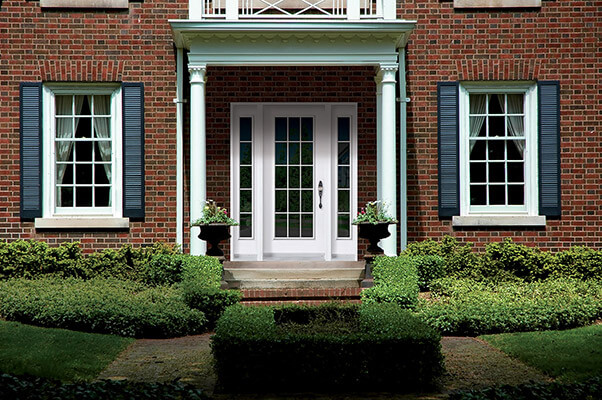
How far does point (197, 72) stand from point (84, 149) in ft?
8.22

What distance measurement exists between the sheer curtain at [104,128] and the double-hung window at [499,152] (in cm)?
540

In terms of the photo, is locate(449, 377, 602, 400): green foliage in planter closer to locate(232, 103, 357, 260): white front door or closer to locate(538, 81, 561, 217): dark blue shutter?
locate(538, 81, 561, 217): dark blue shutter

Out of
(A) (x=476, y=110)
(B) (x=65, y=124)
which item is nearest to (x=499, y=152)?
(A) (x=476, y=110)

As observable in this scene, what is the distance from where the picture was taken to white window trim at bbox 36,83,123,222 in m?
12.0

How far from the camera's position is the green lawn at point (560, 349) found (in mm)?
6773

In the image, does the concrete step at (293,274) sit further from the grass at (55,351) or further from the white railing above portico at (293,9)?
the white railing above portico at (293,9)

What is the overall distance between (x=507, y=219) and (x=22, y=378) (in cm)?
847

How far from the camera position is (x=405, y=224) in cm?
1217

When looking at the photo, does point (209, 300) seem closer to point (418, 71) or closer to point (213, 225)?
point (213, 225)

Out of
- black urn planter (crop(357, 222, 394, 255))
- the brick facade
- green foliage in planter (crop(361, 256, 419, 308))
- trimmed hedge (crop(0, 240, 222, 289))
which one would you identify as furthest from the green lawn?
trimmed hedge (crop(0, 240, 222, 289))

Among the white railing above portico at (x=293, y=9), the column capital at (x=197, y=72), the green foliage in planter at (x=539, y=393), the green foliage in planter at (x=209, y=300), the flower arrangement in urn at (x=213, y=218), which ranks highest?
the white railing above portico at (x=293, y=9)

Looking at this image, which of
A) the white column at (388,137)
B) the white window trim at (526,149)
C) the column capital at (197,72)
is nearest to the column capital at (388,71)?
the white column at (388,137)

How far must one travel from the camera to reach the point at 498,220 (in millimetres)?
12133

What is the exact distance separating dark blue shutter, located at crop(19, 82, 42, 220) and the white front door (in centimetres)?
312
